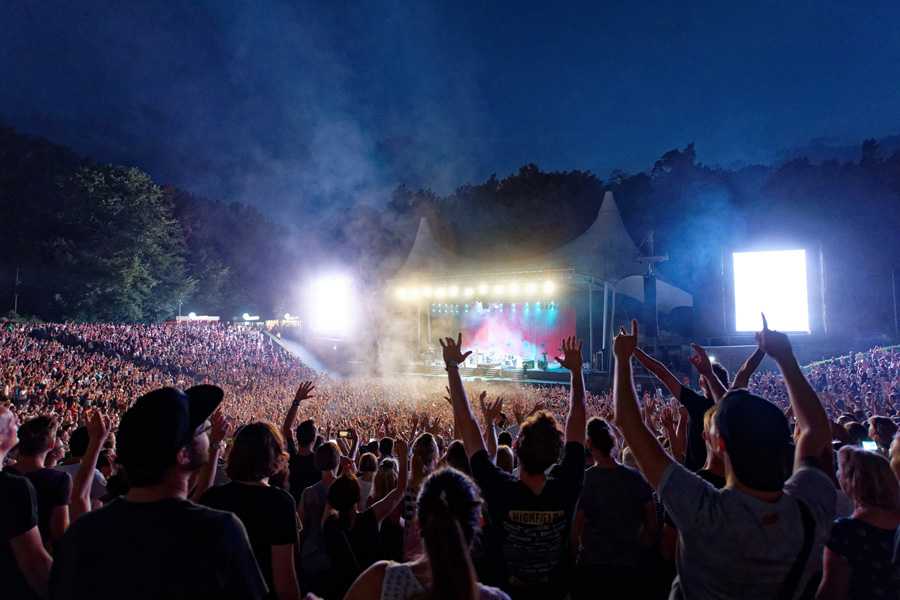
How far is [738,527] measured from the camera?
1.67 meters

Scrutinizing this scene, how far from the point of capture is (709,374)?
10.9 feet

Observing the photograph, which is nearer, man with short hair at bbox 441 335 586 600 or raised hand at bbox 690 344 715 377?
man with short hair at bbox 441 335 586 600

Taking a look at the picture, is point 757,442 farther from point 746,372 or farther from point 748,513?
point 746,372

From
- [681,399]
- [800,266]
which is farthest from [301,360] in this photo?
[681,399]

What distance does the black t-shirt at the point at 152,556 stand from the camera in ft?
5.01

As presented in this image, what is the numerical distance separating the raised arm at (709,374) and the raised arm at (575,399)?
0.80 meters

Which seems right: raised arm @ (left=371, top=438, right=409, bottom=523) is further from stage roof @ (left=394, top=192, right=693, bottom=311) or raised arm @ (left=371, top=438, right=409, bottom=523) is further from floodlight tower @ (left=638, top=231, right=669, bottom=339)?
stage roof @ (left=394, top=192, right=693, bottom=311)

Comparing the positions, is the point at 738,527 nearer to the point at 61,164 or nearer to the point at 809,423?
the point at 809,423

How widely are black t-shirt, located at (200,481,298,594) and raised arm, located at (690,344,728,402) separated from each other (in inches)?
97.4

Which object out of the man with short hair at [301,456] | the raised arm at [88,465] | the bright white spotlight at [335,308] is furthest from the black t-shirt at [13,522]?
the bright white spotlight at [335,308]

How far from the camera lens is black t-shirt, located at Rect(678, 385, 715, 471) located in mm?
3477

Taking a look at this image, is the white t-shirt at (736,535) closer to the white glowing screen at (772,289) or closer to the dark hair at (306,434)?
the dark hair at (306,434)

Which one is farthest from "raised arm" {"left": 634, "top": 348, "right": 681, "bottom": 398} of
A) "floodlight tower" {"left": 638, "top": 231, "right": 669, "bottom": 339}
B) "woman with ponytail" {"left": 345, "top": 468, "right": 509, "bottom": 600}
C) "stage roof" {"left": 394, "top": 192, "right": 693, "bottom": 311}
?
"stage roof" {"left": 394, "top": 192, "right": 693, "bottom": 311}

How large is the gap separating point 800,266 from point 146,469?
Answer: 1901 centimetres
